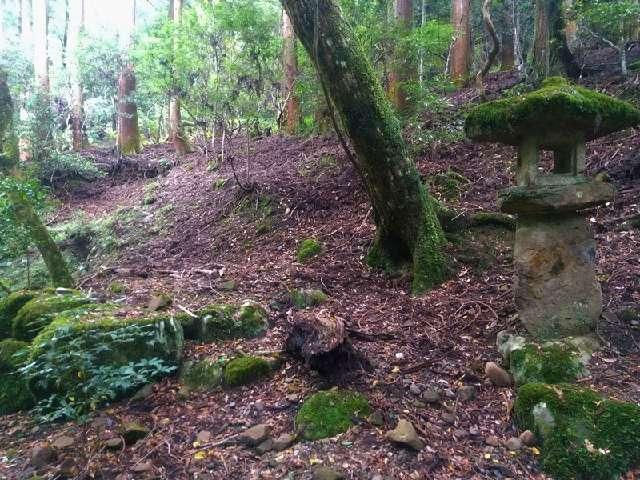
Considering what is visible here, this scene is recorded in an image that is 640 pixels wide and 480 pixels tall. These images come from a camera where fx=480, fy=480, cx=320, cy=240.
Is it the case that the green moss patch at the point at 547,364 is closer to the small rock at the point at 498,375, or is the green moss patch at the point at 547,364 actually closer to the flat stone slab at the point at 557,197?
the small rock at the point at 498,375

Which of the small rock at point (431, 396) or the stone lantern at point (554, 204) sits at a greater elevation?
the stone lantern at point (554, 204)

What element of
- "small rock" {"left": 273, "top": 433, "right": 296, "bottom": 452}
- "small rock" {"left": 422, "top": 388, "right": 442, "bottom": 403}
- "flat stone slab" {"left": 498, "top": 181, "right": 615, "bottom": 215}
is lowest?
"small rock" {"left": 273, "top": 433, "right": 296, "bottom": 452}

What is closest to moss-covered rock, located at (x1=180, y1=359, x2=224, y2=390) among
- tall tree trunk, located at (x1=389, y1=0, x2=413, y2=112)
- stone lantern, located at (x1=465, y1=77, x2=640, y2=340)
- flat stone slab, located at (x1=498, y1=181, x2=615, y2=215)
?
stone lantern, located at (x1=465, y1=77, x2=640, y2=340)

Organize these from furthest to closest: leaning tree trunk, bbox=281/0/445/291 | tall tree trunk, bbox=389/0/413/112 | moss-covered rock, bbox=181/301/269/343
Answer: tall tree trunk, bbox=389/0/413/112, leaning tree trunk, bbox=281/0/445/291, moss-covered rock, bbox=181/301/269/343

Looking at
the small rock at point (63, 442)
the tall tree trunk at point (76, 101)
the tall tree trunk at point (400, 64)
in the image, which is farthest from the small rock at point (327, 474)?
the tall tree trunk at point (76, 101)

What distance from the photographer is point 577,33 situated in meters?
10.7

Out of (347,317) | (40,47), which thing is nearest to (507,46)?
(347,317)

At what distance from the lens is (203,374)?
3.71 meters

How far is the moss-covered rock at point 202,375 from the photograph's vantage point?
3.65 meters

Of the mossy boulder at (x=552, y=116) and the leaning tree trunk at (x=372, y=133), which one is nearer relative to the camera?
the mossy boulder at (x=552, y=116)

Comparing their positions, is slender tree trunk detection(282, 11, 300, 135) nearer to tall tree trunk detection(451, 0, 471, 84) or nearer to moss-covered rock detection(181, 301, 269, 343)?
tall tree trunk detection(451, 0, 471, 84)

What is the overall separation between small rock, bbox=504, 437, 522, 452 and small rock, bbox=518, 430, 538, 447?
0.09 ft

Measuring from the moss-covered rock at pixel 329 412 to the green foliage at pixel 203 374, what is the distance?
856mm

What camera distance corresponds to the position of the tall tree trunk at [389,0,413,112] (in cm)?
796
